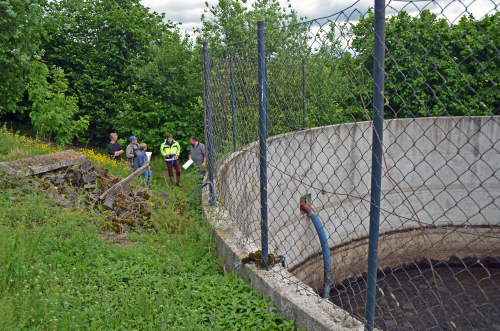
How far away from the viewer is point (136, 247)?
13.9ft

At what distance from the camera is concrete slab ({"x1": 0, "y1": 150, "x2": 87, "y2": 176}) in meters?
5.91

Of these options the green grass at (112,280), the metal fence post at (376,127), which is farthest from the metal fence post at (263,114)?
the metal fence post at (376,127)

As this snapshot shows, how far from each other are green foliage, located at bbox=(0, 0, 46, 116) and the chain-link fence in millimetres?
4997

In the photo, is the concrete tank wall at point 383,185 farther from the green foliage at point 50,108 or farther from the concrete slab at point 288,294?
the green foliage at point 50,108

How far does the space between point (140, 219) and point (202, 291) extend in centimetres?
230

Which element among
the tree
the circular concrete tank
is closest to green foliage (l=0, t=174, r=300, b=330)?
the circular concrete tank

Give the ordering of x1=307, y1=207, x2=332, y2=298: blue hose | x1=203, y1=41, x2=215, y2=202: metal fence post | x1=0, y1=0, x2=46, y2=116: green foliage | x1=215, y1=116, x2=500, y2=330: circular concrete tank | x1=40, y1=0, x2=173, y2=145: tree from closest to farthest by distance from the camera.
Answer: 1. x1=203, y1=41, x2=215, y2=202: metal fence post
2. x1=307, y1=207, x2=332, y2=298: blue hose
3. x1=215, y1=116, x2=500, y2=330: circular concrete tank
4. x1=0, y1=0, x2=46, y2=116: green foliage
5. x1=40, y1=0, x2=173, y2=145: tree

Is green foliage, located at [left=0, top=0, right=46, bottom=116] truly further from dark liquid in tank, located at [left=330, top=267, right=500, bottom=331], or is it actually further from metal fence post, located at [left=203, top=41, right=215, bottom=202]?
dark liquid in tank, located at [left=330, top=267, right=500, bottom=331]

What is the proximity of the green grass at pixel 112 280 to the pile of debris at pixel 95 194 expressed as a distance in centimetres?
36

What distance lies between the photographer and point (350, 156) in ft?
16.9

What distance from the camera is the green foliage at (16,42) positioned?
30.4ft

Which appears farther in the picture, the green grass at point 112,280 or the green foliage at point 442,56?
the green grass at point 112,280

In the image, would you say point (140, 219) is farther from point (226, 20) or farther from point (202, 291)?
point (226, 20)

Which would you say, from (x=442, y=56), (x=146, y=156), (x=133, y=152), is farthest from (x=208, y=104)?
(x=442, y=56)
